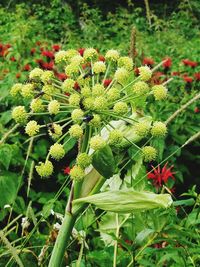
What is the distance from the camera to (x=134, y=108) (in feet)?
3.67

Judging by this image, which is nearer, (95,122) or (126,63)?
(95,122)

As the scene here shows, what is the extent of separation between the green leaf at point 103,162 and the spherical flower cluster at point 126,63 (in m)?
0.17

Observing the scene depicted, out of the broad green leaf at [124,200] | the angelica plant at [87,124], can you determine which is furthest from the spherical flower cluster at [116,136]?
the broad green leaf at [124,200]

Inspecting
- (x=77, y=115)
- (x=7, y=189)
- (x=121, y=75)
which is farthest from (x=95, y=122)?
(x=7, y=189)

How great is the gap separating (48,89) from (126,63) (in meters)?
0.16

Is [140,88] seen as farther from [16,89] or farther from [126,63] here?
[16,89]

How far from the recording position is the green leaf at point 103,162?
38.3 inches

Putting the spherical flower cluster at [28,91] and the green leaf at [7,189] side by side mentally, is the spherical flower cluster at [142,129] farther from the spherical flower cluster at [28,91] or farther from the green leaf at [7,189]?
the green leaf at [7,189]

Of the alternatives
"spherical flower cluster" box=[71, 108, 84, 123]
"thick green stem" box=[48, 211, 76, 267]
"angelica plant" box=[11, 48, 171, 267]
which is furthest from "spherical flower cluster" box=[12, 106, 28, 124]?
"thick green stem" box=[48, 211, 76, 267]

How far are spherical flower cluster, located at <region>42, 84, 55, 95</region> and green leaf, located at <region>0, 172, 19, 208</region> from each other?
4.31ft

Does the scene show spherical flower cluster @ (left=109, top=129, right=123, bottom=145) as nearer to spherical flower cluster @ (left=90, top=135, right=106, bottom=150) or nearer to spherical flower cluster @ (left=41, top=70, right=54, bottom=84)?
spherical flower cluster @ (left=90, top=135, right=106, bottom=150)

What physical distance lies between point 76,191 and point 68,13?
812 cm

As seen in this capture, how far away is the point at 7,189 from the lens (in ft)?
7.77

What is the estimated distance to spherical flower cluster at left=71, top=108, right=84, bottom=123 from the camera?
935mm
